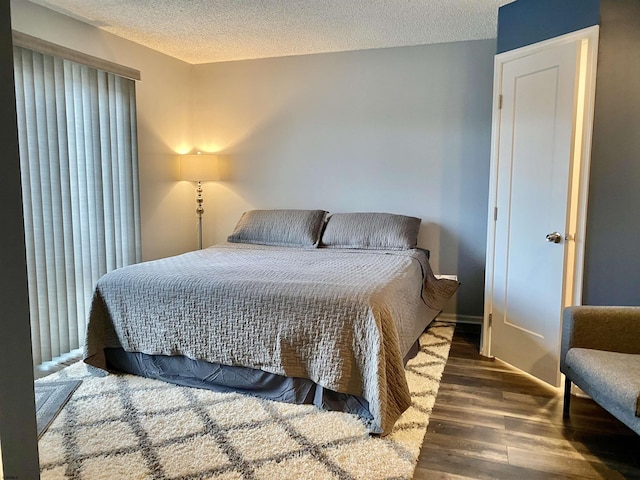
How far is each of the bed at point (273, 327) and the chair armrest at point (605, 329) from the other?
848 mm

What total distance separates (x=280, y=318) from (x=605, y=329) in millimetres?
1589

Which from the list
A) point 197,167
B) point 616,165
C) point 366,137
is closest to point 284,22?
point 366,137

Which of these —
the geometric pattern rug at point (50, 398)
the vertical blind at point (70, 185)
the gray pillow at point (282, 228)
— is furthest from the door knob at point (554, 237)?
the vertical blind at point (70, 185)

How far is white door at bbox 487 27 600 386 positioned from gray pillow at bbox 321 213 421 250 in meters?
0.73

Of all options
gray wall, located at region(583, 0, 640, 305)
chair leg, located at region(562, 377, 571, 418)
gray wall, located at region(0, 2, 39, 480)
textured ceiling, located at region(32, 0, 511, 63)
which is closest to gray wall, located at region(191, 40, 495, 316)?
textured ceiling, located at region(32, 0, 511, 63)

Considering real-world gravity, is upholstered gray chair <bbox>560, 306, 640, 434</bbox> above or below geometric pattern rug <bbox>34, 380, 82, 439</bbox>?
above

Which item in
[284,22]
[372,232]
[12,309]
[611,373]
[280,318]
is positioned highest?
[284,22]

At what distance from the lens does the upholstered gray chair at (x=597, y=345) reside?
6.58 feet

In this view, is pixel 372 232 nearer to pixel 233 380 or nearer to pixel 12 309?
pixel 233 380

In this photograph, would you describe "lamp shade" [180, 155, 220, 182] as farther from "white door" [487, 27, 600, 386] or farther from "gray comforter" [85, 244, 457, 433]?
"white door" [487, 27, 600, 386]

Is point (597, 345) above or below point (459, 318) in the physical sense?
above

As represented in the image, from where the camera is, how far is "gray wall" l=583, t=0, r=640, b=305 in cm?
239

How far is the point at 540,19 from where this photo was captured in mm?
2709

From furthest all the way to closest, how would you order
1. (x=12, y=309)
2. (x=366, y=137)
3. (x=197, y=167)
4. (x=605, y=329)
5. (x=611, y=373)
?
(x=197, y=167) → (x=366, y=137) → (x=605, y=329) → (x=611, y=373) → (x=12, y=309)
